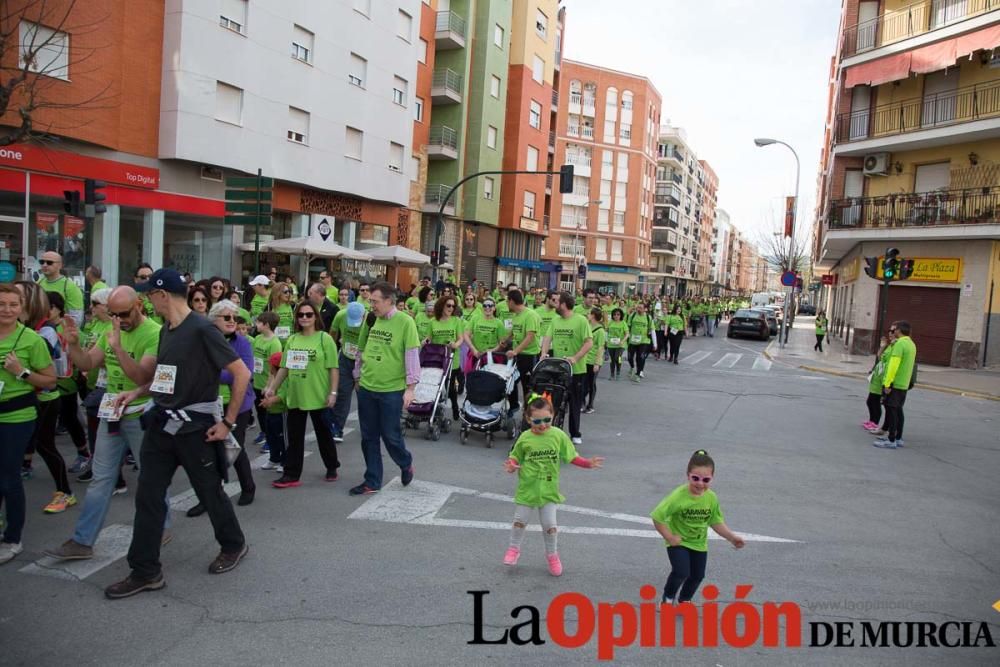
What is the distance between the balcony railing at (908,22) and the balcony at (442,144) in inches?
701

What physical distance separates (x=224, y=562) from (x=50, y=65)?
1639cm

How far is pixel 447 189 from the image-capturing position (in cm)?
3722

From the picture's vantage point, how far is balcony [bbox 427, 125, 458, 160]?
3541cm

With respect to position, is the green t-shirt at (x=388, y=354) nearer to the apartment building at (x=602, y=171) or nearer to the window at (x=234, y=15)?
the window at (x=234, y=15)

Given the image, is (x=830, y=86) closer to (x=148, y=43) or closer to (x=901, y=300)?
(x=901, y=300)

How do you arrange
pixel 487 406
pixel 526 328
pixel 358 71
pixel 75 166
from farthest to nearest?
1. pixel 358 71
2. pixel 75 166
3. pixel 526 328
4. pixel 487 406

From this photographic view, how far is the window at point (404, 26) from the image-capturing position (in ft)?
94.9

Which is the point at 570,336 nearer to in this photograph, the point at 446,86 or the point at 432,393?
the point at 432,393

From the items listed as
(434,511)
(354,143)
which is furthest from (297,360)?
(354,143)

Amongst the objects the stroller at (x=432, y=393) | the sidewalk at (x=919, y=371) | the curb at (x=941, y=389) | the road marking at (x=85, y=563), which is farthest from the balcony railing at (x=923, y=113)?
the road marking at (x=85, y=563)

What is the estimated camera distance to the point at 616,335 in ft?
51.3

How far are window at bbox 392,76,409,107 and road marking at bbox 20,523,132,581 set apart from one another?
2624 cm

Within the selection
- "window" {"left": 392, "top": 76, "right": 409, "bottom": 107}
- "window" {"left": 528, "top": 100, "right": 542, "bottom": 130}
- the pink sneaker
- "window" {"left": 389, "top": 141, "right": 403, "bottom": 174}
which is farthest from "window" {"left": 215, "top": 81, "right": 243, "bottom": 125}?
"window" {"left": 528, "top": 100, "right": 542, "bottom": 130}

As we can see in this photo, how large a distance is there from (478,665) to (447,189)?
34835mm
